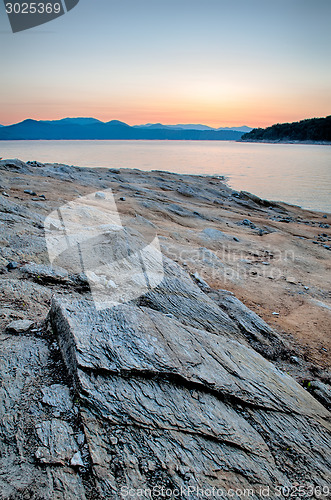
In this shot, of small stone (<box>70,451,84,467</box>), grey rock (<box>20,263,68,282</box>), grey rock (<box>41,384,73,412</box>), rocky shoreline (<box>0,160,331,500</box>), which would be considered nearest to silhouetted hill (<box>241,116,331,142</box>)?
rocky shoreline (<box>0,160,331,500</box>)

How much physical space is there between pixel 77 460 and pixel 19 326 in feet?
8.26

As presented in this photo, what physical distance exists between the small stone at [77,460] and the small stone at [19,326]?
2.37 metres

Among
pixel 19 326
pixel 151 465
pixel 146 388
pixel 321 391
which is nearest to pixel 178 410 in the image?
pixel 146 388

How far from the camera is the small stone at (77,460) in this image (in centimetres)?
313

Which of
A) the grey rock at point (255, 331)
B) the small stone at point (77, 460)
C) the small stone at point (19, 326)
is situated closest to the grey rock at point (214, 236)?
the grey rock at point (255, 331)

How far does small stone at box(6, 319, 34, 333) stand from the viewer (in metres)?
4.83

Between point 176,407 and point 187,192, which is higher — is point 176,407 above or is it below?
below

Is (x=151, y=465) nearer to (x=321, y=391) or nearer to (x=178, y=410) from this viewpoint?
(x=178, y=410)

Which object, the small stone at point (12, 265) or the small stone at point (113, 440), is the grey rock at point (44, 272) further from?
the small stone at point (113, 440)

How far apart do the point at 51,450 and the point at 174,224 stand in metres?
15.3

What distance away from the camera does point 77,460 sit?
10.4 ft

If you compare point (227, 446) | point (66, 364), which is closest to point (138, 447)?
point (227, 446)

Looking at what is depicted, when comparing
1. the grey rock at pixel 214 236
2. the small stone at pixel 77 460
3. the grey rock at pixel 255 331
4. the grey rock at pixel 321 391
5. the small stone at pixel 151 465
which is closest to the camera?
the small stone at pixel 77 460

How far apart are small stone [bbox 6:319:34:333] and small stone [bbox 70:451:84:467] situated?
237 cm
